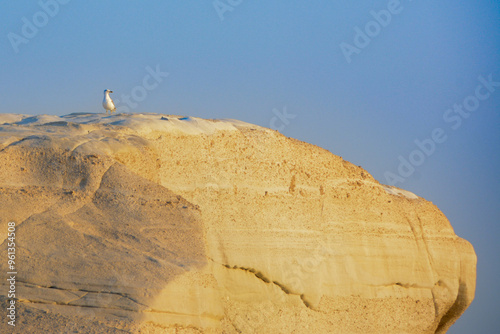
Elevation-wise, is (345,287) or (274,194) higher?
(274,194)

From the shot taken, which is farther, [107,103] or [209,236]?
[107,103]

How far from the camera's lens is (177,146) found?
883cm

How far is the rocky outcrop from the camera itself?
6.28 metres

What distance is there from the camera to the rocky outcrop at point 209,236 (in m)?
6.28

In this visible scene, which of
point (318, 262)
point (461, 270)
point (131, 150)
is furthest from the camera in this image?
point (461, 270)

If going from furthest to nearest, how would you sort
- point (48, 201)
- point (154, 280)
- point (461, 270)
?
point (461, 270) < point (48, 201) < point (154, 280)

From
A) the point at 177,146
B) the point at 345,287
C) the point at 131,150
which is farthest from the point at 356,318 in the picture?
the point at 131,150

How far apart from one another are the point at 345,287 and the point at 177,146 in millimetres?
3763

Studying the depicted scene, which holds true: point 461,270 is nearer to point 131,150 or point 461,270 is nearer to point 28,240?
point 131,150

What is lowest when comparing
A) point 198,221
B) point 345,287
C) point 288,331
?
point 288,331

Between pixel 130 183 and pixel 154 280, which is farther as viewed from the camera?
A: pixel 130 183

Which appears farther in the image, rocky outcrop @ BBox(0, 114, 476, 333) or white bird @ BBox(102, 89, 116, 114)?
white bird @ BBox(102, 89, 116, 114)

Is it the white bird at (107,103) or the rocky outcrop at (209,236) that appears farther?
the white bird at (107,103)

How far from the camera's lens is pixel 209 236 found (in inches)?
351
